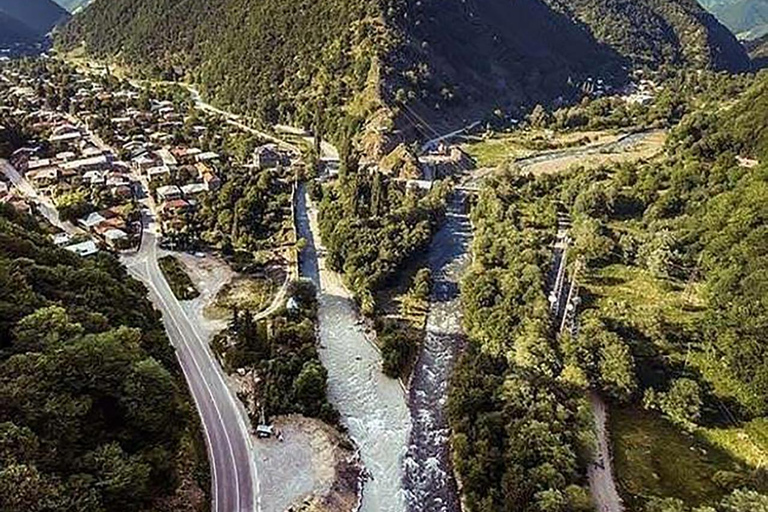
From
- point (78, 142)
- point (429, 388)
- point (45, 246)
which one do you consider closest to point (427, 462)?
point (429, 388)

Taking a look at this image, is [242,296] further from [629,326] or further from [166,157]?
[166,157]

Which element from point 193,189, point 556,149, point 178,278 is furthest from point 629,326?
point 556,149

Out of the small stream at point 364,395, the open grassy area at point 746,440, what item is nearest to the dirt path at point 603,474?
the open grassy area at point 746,440

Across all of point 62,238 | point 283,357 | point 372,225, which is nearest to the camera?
point 283,357

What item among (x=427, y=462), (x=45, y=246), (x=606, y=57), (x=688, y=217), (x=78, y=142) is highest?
(x=606, y=57)

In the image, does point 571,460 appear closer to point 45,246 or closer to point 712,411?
point 712,411

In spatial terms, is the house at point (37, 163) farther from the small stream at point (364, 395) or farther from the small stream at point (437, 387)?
the small stream at point (437, 387)

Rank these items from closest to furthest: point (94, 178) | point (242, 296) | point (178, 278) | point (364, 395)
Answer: point (364, 395)
point (242, 296)
point (178, 278)
point (94, 178)
